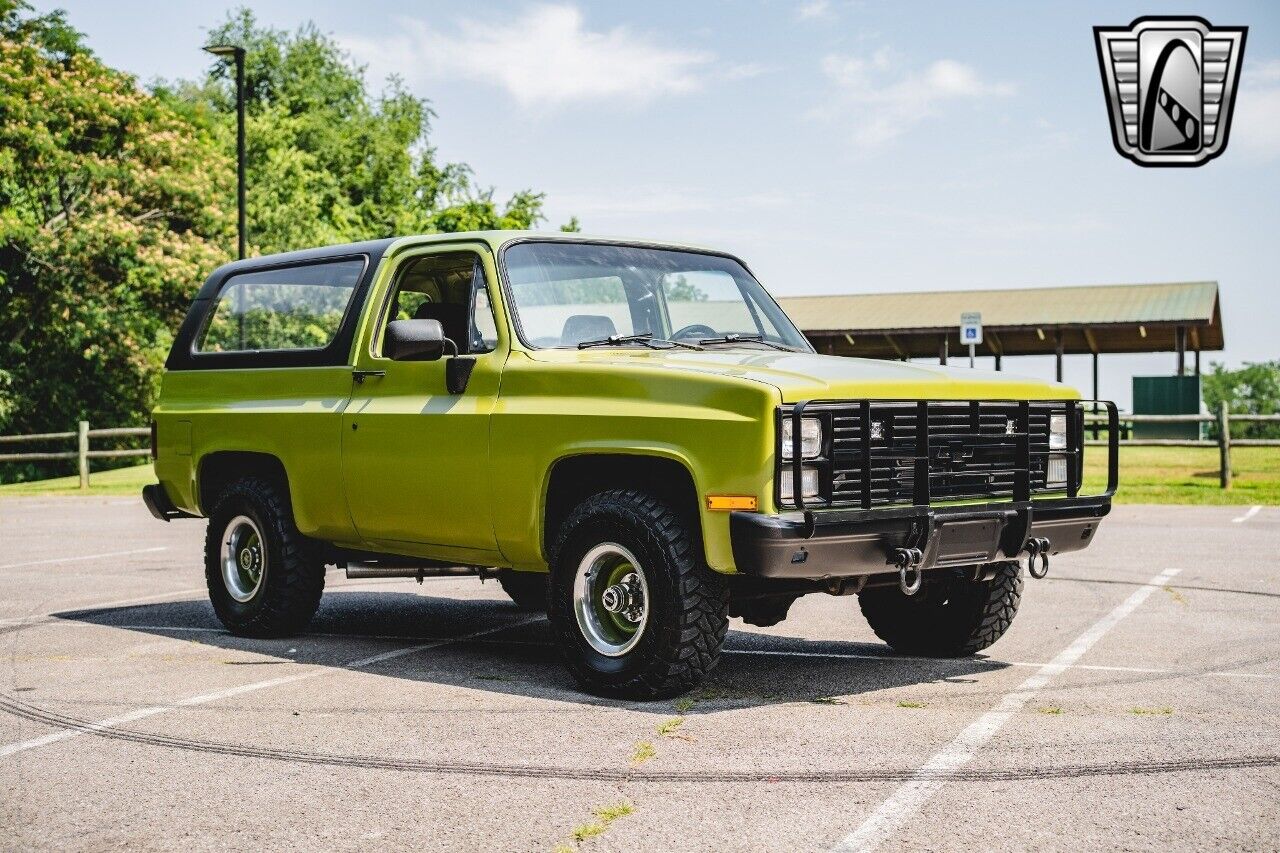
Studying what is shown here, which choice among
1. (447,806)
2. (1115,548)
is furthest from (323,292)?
(1115,548)

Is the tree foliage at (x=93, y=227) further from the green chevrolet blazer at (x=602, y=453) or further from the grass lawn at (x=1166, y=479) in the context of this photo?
the green chevrolet blazer at (x=602, y=453)

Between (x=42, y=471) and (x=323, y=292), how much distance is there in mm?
43186

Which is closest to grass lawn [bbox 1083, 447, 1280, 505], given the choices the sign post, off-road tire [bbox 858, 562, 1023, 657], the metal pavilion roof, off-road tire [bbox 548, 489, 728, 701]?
the sign post

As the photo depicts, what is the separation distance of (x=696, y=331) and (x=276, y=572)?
281cm

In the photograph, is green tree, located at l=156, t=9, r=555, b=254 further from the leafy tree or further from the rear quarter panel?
the leafy tree

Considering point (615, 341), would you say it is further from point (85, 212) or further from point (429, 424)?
point (85, 212)

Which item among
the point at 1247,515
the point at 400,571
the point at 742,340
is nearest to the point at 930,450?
the point at 742,340

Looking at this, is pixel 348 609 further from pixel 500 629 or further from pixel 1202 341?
pixel 1202 341

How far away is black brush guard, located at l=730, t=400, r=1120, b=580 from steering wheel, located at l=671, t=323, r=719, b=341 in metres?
1.40

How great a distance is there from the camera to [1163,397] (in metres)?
38.1

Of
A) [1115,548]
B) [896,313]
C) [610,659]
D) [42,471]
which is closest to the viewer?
[610,659]

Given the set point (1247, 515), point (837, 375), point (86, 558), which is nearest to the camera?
point (837, 375)

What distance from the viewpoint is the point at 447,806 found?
16.6 ft

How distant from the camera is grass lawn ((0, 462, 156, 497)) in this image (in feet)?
94.2
